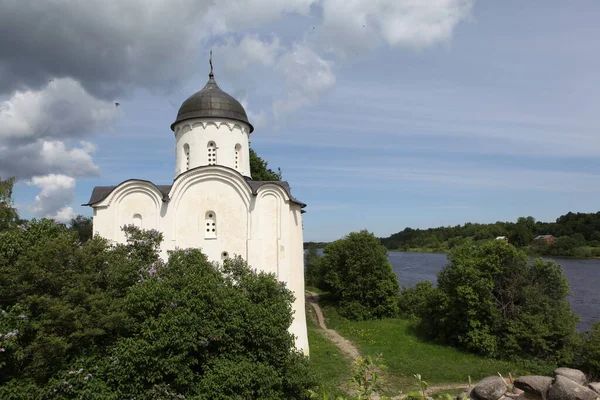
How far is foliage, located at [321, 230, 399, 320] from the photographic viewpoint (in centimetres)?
2367

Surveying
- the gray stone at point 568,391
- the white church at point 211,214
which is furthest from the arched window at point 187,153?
the gray stone at point 568,391

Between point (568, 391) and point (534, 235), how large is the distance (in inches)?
2542

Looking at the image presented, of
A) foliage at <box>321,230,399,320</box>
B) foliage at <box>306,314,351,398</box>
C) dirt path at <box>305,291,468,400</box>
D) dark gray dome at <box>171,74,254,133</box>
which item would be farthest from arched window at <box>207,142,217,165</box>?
foliage at <box>321,230,399,320</box>

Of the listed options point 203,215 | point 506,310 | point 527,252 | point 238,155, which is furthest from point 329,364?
point 527,252

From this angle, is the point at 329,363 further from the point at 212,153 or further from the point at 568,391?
the point at 212,153

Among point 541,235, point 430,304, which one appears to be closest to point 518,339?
point 430,304

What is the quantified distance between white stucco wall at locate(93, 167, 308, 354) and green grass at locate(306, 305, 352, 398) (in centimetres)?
345

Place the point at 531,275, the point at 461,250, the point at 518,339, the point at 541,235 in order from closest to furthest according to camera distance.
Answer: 1. the point at 518,339
2. the point at 531,275
3. the point at 461,250
4. the point at 541,235

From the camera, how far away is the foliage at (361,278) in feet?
77.7

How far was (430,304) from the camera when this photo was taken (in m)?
19.5

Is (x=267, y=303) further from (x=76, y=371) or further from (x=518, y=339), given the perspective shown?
(x=518, y=339)

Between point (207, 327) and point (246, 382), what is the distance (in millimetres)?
1258

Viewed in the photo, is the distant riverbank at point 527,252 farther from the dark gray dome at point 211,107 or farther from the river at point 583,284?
the dark gray dome at point 211,107

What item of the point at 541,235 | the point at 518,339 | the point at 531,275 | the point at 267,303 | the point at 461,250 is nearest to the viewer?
the point at 267,303
